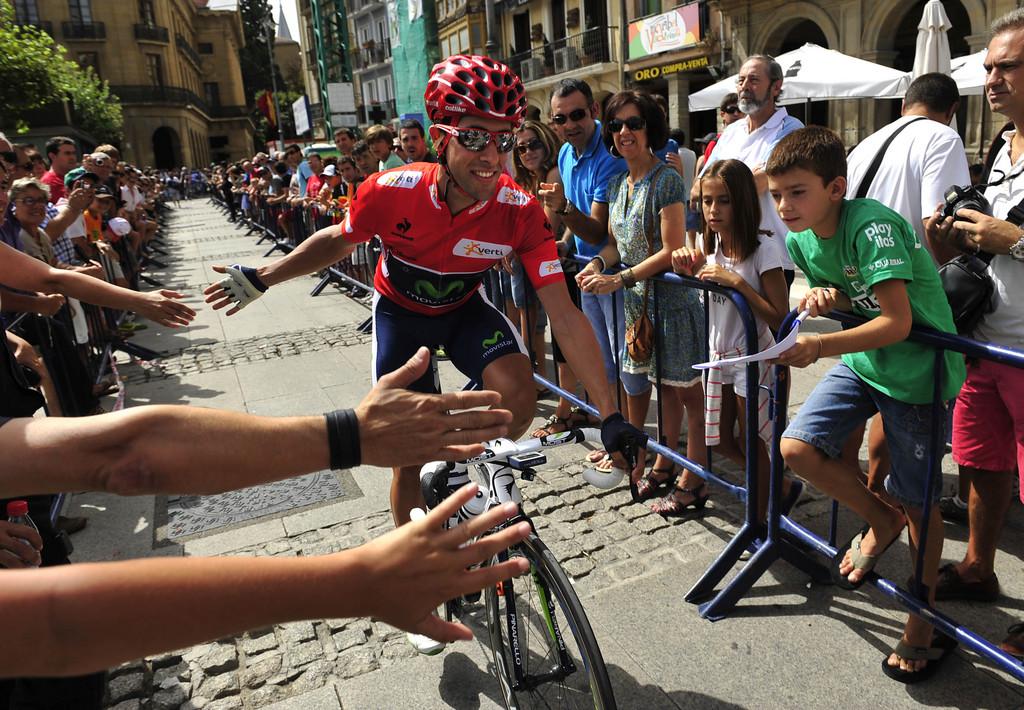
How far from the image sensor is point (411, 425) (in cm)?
142

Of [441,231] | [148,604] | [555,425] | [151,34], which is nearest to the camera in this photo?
[148,604]

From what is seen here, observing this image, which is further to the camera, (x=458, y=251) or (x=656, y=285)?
(x=656, y=285)

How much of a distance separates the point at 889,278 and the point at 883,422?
0.66 m

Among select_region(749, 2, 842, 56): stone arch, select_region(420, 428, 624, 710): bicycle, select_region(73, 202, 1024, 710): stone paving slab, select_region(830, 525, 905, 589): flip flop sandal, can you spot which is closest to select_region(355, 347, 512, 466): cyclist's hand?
select_region(420, 428, 624, 710): bicycle

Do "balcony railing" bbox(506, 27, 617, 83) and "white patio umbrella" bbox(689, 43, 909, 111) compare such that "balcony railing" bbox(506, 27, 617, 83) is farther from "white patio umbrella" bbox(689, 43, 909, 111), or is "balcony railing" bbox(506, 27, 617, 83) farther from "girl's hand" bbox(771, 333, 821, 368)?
"girl's hand" bbox(771, 333, 821, 368)

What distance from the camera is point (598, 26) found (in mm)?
29422

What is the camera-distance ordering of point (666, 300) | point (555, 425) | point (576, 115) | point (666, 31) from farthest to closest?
1. point (666, 31)
2. point (555, 425)
3. point (576, 115)
4. point (666, 300)

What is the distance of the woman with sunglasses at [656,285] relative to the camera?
13.0 feet

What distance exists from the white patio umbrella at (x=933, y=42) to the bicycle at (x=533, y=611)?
21.0ft

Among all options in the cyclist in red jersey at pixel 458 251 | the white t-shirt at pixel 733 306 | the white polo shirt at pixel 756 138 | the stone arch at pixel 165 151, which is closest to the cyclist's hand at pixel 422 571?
the cyclist in red jersey at pixel 458 251

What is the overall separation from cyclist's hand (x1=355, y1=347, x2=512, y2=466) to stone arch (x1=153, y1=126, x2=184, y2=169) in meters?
75.3

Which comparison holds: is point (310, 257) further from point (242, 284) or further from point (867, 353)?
point (867, 353)

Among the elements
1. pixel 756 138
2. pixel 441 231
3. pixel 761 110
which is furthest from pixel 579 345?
pixel 761 110

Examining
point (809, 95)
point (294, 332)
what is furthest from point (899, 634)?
point (809, 95)
